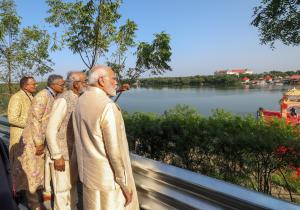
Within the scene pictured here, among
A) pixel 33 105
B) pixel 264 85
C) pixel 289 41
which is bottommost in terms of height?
pixel 264 85

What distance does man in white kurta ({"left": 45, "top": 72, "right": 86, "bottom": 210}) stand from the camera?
329cm

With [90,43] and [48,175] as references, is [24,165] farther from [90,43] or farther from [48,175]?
[90,43]

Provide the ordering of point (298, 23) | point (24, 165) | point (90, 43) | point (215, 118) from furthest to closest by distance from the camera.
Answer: point (90, 43) < point (298, 23) < point (215, 118) < point (24, 165)

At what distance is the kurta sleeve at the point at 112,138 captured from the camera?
7.98ft

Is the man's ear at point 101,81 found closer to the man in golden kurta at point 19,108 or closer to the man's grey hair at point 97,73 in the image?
the man's grey hair at point 97,73

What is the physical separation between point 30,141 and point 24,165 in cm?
30

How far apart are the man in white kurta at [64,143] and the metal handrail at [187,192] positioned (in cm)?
76

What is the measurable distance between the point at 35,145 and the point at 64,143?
0.65 m

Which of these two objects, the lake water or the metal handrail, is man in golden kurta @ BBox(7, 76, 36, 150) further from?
the lake water

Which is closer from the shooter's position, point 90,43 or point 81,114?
point 81,114

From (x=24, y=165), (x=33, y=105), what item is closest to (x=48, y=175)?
(x=24, y=165)

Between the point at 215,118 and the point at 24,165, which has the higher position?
the point at 215,118

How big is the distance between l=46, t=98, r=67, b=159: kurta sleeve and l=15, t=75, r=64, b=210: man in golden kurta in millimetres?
514

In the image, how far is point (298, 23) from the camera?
230 inches
